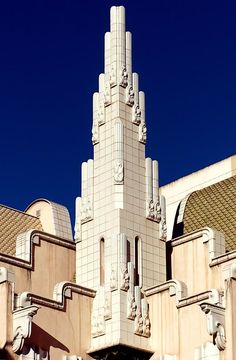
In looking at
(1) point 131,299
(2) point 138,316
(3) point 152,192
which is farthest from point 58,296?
(3) point 152,192

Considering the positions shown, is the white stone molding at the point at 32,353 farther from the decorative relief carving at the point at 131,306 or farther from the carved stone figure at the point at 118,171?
the carved stone figure at the point at 118,171

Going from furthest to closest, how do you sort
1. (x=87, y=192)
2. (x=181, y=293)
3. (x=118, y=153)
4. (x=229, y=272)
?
(x=87, y=192), (x=118, y=153), (x=181, y=293), (x=229, y=272)

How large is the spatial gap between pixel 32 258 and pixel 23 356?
13.2ft

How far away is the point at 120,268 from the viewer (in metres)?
37.2

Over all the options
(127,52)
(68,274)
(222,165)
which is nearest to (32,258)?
(68,274)

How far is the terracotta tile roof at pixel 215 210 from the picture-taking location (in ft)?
134

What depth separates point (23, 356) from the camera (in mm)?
35594

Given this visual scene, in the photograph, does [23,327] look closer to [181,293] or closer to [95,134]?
[181,293]

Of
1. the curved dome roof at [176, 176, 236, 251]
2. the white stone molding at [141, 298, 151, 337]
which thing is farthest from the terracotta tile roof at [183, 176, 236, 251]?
the white stone molding at [141, 298, 151, 337]

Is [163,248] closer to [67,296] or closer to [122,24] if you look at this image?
[67,296]

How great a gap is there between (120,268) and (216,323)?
12.0 feet

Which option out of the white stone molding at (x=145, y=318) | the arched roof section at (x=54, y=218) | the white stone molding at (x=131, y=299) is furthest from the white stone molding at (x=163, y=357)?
the arched roof section at (x=54, y=218)

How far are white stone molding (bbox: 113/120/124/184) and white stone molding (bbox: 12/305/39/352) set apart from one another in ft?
16.2

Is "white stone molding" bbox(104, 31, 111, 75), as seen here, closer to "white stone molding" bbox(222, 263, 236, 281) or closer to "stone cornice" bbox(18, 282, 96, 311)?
"stone cornice" bbox(18, 282, 96, 311)
